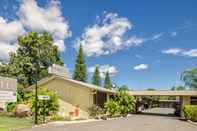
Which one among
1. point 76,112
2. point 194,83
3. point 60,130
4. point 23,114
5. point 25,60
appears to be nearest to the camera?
point 60,130

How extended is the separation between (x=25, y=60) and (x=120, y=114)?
19.2 m

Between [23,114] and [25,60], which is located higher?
→ [25,60]

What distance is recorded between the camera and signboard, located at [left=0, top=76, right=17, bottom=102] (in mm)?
33231

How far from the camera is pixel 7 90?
35.1 metres

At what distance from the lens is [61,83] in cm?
3631

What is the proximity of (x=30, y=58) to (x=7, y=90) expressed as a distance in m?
14.8

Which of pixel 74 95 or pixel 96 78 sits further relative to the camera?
pixel 96 78

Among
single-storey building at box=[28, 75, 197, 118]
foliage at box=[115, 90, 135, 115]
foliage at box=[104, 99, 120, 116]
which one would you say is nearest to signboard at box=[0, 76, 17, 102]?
single-storey building at box=[28, 75, 197, 118]

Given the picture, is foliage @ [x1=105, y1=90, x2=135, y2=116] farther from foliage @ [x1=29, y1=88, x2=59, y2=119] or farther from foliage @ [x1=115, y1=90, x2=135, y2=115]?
foliage @ [x1=29, y1=88, x2=59, y2=119]

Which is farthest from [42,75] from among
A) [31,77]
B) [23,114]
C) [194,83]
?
[194,83]

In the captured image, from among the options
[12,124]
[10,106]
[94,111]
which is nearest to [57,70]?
[94,111]

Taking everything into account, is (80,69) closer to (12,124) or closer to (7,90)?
(7,90)

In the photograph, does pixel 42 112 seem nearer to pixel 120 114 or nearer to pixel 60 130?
pixel 60 130

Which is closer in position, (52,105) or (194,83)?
(52,105)
